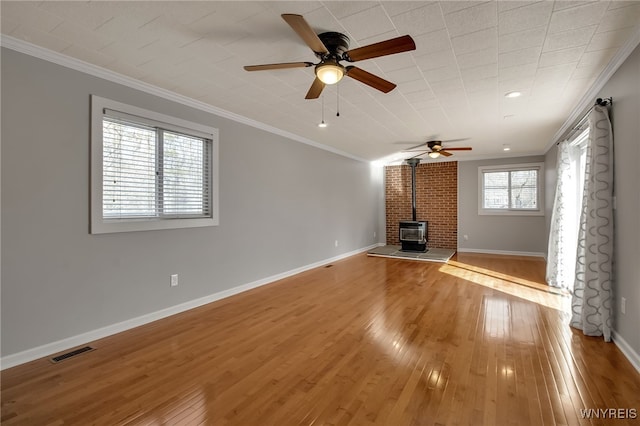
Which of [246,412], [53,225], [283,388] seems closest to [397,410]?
[283,388]

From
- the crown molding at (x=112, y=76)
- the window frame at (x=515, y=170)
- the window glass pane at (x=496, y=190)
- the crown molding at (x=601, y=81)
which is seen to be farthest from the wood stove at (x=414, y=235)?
the crown molding at (x=112, y=76)

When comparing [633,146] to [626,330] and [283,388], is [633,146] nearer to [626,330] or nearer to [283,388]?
[626,330]

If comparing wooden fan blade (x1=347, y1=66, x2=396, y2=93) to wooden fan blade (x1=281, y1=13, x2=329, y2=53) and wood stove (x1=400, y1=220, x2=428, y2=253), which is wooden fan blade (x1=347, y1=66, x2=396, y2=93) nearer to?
wooden fan blade (x1=281, y1=13, x2=329, y2=53)

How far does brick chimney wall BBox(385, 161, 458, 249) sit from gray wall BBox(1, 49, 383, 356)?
5093 mm

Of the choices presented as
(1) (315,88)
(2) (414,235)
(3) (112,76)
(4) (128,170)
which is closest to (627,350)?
(1) (315,88)

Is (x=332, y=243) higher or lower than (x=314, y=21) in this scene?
lower

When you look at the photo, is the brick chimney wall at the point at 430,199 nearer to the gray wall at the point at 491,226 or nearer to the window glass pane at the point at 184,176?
the gray wall at the point at 491,226

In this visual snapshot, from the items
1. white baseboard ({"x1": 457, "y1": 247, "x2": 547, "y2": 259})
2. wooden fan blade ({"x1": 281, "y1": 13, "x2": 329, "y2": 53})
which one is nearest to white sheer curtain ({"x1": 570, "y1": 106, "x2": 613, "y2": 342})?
wooden fan blade ({"x1": 281, "y1": 13, "x2": 329, "y2": 53})

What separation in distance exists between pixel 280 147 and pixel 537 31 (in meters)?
3.64

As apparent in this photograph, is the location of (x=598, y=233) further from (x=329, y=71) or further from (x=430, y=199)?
(x=430, y=199)

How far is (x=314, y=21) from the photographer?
210cm

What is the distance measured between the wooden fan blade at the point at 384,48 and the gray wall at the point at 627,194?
1848 mm

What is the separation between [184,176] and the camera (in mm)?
3652

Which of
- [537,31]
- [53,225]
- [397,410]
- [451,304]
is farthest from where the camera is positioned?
[451,304]
